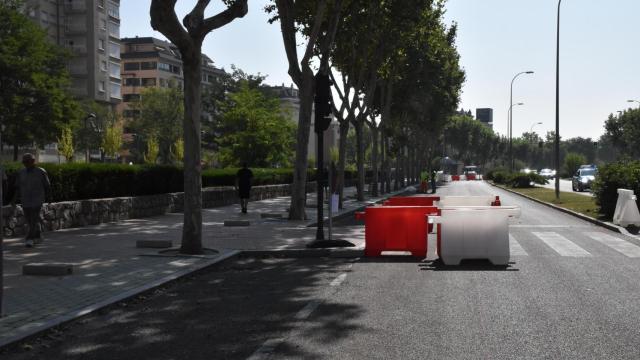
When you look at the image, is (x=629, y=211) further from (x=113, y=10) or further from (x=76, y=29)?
(x=113, y=10)

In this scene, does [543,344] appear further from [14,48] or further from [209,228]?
[14,48]

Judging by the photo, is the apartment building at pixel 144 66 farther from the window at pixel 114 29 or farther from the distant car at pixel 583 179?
the distant car at pixel 583 179

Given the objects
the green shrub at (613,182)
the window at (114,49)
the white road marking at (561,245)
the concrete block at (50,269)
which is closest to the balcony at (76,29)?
the window at (114,49)

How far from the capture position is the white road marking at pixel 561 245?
12.1m

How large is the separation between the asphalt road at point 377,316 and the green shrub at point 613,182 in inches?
348

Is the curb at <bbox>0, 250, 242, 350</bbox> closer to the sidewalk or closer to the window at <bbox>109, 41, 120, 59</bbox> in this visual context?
the sidewalk

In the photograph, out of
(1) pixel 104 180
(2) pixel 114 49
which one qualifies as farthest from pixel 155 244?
(2) pixel 114 49

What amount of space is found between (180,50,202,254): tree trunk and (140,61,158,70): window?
104m

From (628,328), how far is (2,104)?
40466mm

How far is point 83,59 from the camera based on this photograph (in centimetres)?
7581

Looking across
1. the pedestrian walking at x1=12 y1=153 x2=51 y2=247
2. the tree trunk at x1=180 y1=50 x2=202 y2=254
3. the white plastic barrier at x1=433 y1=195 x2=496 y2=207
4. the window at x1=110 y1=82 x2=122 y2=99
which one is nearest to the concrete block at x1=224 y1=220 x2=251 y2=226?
the white plastic barrier at x1=433 y1=195 x2=496 y2=207

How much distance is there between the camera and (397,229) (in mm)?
11742

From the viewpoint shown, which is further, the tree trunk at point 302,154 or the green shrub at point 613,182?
the tree trunk at point 302,154

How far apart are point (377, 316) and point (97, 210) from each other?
1276 cm
